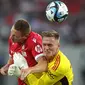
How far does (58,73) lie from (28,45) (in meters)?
0.58

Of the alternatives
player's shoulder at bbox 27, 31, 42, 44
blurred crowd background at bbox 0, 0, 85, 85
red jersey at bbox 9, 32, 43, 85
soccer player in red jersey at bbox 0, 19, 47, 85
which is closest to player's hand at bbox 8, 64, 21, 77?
soccer player in red jersey at bbox 0, 19, 47, 85

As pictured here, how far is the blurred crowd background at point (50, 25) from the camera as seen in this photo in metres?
8.70

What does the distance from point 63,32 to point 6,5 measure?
166cm

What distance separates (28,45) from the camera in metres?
5.43

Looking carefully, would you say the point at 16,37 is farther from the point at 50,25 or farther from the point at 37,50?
the point at 50,25

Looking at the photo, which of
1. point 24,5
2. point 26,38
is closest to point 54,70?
point 26,38

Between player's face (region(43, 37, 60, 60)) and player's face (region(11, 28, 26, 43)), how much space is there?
0.36 metres

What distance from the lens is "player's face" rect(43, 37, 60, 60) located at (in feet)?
16.6

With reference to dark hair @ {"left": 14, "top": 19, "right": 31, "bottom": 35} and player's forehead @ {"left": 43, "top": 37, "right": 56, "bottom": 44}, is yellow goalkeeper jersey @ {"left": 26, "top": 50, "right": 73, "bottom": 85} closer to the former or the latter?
player's forehead @ {"left": 43, "top": 37, "right": 56, "bottom": 44}

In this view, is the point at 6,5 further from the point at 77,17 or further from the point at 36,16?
the point at 77,17

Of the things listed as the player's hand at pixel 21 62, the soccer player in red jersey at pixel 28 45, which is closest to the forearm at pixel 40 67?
the soccer player in red jersey at pixel 28 45

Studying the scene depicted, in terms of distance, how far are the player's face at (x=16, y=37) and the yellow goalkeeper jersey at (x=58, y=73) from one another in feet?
1.63

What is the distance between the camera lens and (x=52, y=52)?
508 cm

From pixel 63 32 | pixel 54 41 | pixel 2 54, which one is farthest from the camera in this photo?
pixel 63 32
